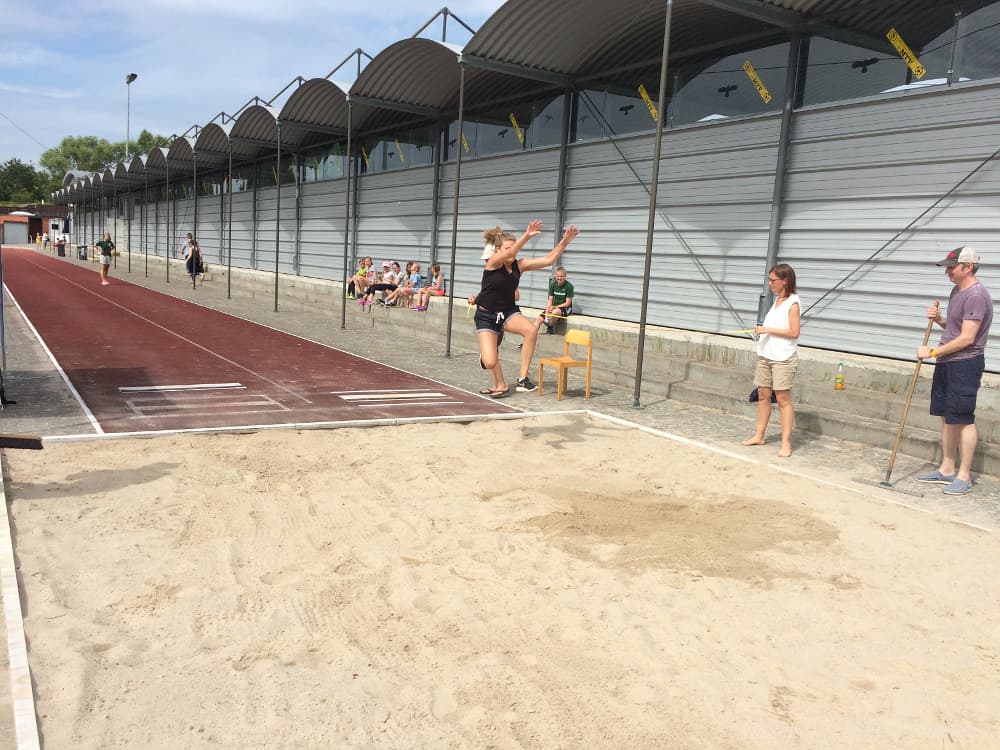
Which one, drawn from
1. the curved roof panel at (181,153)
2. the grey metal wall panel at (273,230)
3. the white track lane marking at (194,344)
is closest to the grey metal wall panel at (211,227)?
the curved roof panel at (181,153)

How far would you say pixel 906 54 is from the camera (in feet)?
32.9

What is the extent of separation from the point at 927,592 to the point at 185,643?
390 centimetres

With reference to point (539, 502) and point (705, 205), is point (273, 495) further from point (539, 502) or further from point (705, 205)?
point (705, 205)

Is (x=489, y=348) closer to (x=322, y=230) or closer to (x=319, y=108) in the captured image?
(x=319, y=108)

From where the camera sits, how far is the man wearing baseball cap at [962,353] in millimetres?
6070

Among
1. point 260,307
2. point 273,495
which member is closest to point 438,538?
point 273,495

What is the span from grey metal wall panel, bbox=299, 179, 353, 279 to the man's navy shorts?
20747mm

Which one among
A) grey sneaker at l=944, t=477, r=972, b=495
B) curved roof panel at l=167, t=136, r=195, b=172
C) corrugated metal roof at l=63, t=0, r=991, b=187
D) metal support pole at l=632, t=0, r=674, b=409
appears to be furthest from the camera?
curved roof panel at l=167, t=136, r=195, b=172

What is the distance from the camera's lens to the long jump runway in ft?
26.3

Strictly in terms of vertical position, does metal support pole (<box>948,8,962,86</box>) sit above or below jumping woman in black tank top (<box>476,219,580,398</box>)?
above

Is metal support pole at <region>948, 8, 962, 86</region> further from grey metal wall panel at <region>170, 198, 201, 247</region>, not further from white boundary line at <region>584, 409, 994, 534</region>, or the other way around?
grey metal wall panel at <region>170, 198, 201, 247</region>

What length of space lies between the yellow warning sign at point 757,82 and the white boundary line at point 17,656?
1143cm

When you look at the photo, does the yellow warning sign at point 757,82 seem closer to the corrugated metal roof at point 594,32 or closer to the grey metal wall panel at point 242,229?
the corrugated metal roof at point 594,32

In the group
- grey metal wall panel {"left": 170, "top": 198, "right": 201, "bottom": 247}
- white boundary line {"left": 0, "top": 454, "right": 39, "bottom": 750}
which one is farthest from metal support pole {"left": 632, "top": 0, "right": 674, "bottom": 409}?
grey metal wall panel {"left": 170, "top": 198, "right": 201, "bottom": 247}
